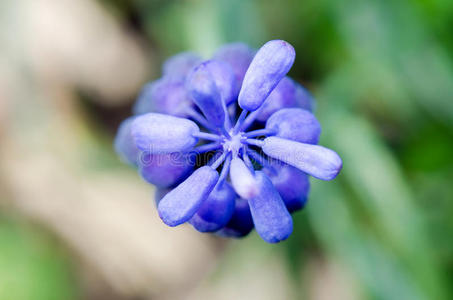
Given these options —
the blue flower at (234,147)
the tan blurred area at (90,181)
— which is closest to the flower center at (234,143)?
the blue flower at (234,147)

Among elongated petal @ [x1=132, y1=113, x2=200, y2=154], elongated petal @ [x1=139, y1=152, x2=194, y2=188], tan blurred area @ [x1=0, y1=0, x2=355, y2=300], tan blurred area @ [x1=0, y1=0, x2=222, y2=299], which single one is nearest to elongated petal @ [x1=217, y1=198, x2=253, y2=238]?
elongated petal @ [x1=139, y1=152, x2=194, y2=188]

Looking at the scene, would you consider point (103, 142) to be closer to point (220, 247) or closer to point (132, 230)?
point (132, 230)

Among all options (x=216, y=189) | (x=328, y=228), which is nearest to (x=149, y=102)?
(x=216, y=189)

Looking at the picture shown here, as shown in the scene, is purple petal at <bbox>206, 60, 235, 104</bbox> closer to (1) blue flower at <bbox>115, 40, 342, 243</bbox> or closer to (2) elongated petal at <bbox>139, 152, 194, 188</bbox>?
(1) blue flower at <bbox>115, 40, 342, 243</bbox>

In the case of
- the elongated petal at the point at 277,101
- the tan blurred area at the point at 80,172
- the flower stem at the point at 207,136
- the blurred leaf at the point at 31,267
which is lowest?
the flower stem at the point at 207,136

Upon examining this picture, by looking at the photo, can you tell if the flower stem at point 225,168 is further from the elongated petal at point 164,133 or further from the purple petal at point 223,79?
the purple petal at point 223,79

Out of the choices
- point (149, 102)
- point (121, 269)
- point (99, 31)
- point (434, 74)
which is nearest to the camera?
point (149, 102)

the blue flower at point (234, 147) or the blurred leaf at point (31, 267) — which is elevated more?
the blurred leaf at point (31, 267)
